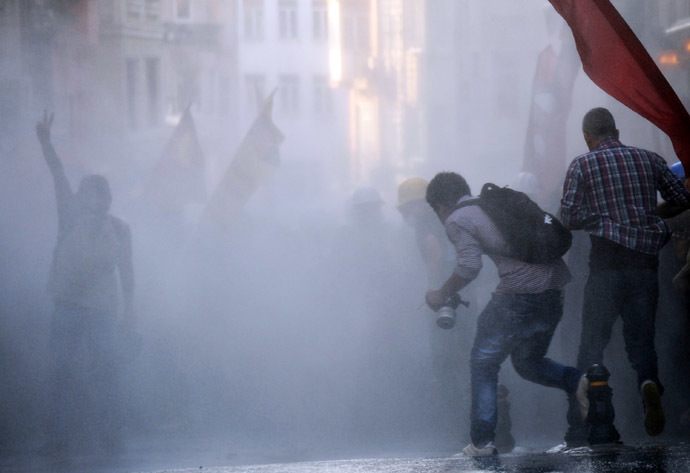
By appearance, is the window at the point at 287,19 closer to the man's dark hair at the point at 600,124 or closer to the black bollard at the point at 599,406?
the man's dark hair at the point at 600,124

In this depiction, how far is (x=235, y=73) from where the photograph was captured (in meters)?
10.7

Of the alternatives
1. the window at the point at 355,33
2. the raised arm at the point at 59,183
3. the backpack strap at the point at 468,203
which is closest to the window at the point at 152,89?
the window at the point at 355,33

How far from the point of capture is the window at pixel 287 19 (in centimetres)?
1083

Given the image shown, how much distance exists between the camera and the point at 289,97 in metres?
10.4

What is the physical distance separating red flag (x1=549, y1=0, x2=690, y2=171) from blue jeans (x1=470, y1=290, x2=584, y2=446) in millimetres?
1038

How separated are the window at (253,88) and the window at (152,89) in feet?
3.21

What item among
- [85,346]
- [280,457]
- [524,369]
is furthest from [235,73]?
[524,369]

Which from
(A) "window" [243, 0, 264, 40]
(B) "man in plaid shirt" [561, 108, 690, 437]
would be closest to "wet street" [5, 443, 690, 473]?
(B) "man in plaid shirt" [561, 108, 690, 437]

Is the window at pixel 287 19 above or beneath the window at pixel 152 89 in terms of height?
above

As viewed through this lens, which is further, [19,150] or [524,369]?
[19,150]

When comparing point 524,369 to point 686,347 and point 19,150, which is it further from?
point 19,150

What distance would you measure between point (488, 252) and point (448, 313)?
14.0 inches

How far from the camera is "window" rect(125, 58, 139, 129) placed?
9688 mm

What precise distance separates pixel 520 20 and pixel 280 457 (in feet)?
17.9
